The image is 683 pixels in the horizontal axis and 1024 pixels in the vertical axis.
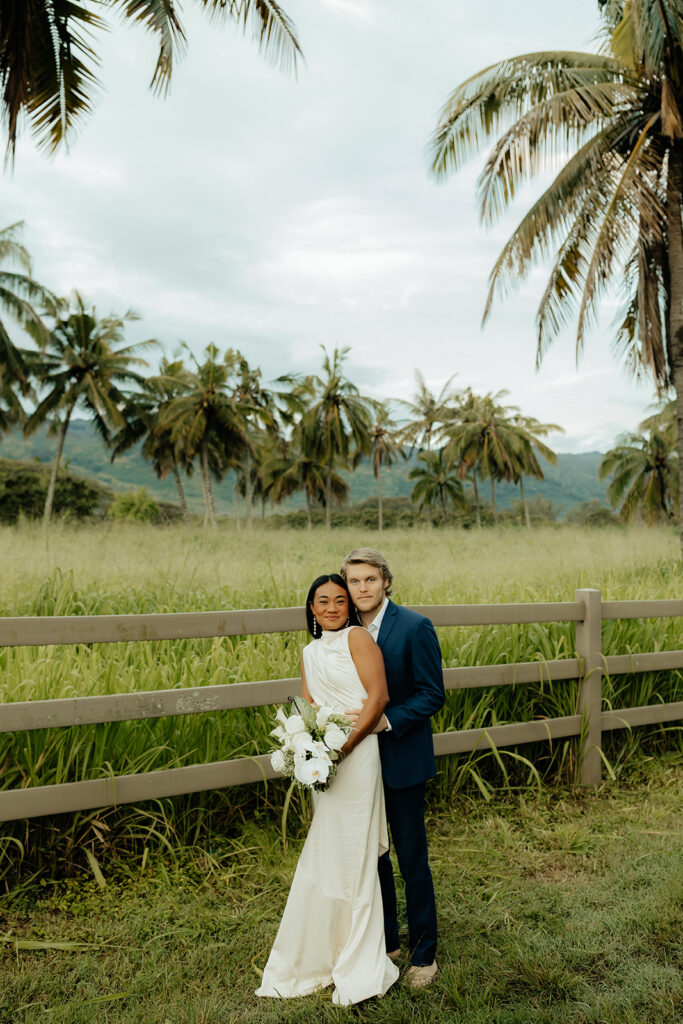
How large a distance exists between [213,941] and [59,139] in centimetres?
926

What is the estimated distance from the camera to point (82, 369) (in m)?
34.0

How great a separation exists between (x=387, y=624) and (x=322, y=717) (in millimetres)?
440

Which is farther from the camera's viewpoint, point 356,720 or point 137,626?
point 137,626

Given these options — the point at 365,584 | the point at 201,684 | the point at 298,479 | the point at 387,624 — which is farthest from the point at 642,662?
the point at 298,479

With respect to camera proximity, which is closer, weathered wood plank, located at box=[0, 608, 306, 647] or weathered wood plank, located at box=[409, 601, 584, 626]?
weathered wood plank, located at box=[0, 608, 306, 647]

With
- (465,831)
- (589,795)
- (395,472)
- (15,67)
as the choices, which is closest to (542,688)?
(589,795)

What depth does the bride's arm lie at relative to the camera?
2359 millimetres

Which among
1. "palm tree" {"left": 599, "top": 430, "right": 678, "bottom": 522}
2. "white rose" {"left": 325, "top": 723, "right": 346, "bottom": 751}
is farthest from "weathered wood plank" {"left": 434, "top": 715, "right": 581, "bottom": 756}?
"palm tree" {"left": 599, "top": 430, "right": 678, "bottom": 522}

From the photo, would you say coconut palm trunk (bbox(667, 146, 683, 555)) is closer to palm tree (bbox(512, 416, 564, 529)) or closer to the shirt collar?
the shirt collar

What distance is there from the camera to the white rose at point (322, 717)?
229 cm

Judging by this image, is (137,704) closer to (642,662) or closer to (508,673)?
(508,673)

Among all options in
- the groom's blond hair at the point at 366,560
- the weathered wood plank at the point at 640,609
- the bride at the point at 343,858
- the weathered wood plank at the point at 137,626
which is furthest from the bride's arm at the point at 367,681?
the weathered wood plank at the point at 640,609

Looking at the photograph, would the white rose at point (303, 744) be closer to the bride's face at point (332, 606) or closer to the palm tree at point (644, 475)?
the bride's face at point (332, 606)

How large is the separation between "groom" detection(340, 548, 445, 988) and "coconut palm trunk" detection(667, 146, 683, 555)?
9.63 metres
